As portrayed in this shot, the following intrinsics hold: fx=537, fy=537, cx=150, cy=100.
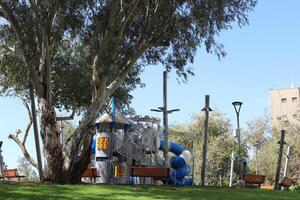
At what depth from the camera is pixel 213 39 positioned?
2356 cm

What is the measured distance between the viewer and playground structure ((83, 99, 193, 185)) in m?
27.9

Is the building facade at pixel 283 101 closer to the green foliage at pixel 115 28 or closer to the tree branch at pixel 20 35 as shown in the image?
the green foliage at pixel 115 28

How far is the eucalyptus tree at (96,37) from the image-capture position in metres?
20.8

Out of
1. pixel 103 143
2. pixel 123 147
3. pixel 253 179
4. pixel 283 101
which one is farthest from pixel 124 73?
pixel 283 101

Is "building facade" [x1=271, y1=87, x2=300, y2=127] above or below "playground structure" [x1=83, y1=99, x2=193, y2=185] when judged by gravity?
Answer: above

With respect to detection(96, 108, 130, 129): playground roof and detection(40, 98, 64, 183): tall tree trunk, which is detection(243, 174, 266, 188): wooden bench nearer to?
detection(96, 108, 130, 129): playground roof

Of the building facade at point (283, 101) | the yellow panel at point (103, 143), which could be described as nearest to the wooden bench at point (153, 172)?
the yellow panel at point (103, 143)

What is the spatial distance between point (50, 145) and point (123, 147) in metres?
8.48

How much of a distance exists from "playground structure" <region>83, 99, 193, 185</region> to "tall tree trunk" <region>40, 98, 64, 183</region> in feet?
15.5

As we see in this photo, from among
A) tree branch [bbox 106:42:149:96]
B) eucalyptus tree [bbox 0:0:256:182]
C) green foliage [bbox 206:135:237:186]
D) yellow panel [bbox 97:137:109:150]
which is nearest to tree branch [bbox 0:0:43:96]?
eucalyptus tree [bbox 0:0:256:182]

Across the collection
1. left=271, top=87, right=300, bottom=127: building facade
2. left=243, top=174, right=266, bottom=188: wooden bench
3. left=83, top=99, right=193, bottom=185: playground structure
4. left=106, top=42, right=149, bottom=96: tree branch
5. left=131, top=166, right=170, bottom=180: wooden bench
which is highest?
left=271, top=87, right=300, bottom=127: building facade

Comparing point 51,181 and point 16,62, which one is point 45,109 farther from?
point 16,62

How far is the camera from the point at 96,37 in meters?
22.8

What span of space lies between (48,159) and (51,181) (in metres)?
0.85
